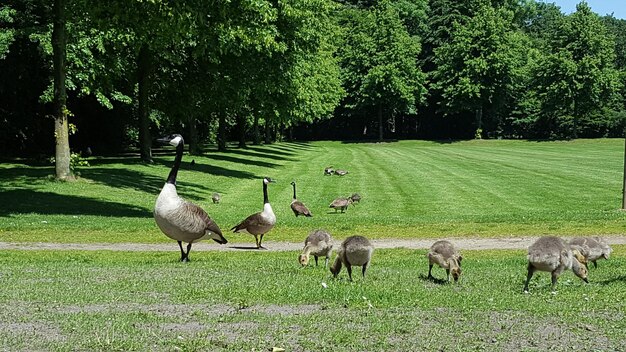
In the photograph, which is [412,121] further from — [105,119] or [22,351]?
[22,351]

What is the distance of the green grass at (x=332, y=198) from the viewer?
75.9ft

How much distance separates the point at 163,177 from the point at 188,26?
1471 centimetres

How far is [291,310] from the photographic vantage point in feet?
32.2

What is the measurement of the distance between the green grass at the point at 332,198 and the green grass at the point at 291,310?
8.46 metres

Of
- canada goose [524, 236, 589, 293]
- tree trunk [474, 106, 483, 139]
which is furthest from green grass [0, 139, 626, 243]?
tree trunk [474, 106, 483, 139]

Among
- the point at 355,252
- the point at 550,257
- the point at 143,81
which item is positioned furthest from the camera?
the point at 143,81

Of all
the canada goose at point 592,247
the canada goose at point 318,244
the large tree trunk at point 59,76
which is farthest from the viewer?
the large tree trunk at point 59,76

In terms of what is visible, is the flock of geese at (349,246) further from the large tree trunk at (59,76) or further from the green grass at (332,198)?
the large tree trunk at (59,76)

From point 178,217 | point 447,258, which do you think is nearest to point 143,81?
point 178,217

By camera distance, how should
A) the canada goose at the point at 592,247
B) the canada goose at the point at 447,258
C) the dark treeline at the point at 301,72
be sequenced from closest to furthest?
the canada goose at the point at 447,258
the canada goose at the point at 592,247
the dark treeline at the point at 301,72

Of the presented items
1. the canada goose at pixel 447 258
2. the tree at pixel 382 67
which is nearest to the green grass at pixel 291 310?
the canada goose at pixel 447 258

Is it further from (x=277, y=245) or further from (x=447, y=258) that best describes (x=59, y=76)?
(x=447, y=258)

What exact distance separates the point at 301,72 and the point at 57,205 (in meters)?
30.5

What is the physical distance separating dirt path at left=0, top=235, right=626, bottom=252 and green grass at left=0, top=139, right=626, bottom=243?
81 cm
